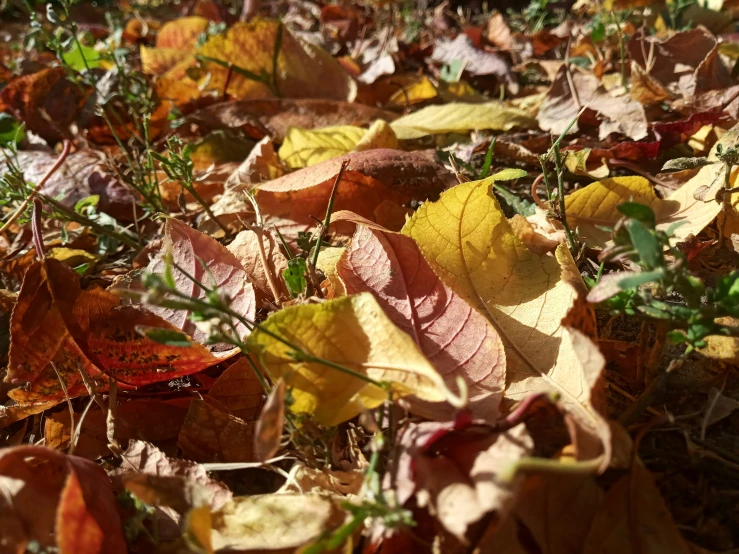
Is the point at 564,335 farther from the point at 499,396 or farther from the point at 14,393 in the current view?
the point at 14,393

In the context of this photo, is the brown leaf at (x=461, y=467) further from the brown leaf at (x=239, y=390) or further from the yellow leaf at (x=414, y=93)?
the yellow leaf at (x=414, y=93)

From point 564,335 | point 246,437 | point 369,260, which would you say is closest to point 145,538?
point 246,437

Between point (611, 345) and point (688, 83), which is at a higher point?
point (688, 83)

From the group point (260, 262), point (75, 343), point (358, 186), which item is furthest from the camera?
point (358, 186)

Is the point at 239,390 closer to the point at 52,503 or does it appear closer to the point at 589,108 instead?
the point at 52,503

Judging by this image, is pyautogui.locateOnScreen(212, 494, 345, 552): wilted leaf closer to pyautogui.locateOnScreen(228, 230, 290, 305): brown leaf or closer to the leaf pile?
the leaf pile

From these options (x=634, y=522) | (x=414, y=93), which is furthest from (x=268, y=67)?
(x=634, y=522)

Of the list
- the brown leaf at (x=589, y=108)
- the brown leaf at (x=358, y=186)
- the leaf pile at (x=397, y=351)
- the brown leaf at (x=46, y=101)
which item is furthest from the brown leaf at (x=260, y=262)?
the brown leaf at (x=46, y=101)
